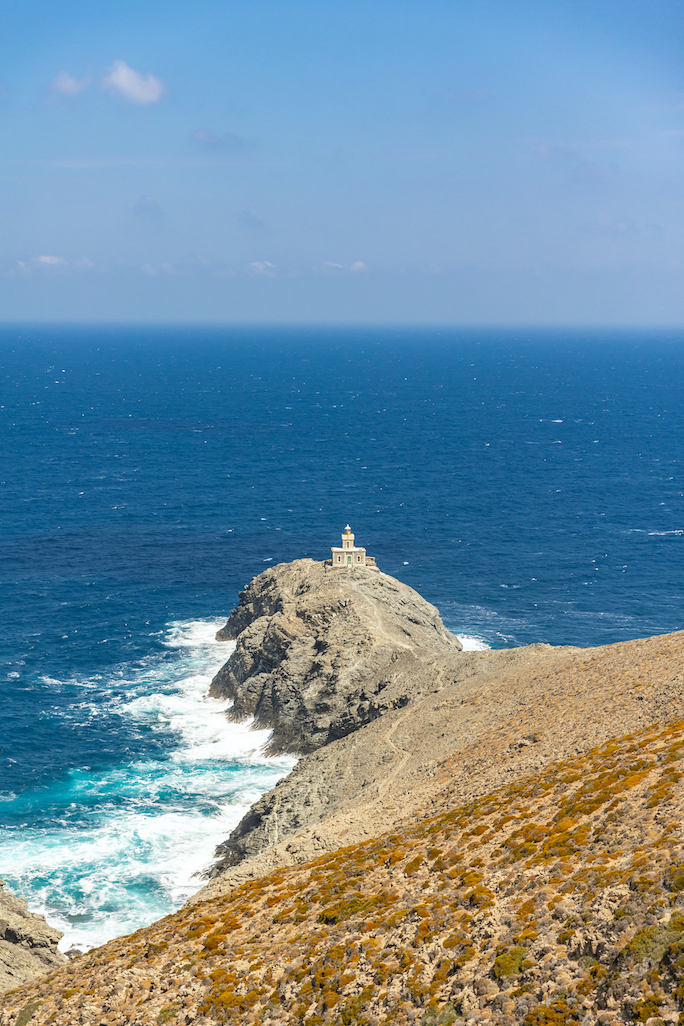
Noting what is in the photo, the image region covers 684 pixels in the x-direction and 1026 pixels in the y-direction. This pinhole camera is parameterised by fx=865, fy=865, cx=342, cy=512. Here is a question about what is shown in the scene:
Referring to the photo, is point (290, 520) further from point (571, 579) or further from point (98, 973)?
point (98, 973)

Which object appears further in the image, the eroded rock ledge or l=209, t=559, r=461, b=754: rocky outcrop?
l=209, t=559, r=461, b=754: rocky outcrop

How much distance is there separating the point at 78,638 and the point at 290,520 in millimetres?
51998

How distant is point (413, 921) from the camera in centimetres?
2956

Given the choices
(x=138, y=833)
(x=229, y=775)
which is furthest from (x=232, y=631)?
(x=138, y=833)

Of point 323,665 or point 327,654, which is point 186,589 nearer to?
point 327,654

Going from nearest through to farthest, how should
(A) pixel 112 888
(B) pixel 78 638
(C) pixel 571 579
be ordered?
1. (A) pixel 112 888
2. (B) pixel 78 638
3. (C) pixel 571 579

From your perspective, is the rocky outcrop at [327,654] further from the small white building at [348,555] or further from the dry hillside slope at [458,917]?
the dry hillside slope at [458,917]

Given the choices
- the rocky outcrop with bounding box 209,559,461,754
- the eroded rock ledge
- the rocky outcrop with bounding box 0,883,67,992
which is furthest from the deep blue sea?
the rocky outcrop with bounding box 0,883,67,992

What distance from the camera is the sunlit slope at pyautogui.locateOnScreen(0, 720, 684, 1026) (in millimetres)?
23984

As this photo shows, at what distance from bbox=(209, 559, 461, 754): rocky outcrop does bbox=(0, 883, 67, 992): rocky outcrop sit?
3158 centimetres

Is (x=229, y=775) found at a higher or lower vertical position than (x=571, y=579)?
lower

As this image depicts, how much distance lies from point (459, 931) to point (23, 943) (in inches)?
974

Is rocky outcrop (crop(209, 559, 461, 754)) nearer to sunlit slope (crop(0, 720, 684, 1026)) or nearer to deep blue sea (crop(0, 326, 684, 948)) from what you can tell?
deep blue sea (crop(0, 326, 684, 948))

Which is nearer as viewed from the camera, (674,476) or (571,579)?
(571,579)
